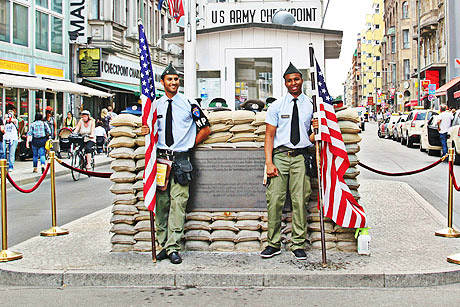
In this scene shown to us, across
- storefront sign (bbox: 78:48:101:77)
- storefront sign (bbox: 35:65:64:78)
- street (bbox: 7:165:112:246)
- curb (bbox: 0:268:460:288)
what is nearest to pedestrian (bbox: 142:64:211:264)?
curb (bbox: 0:268:460:288)

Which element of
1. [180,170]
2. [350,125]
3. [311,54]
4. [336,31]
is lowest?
Result: [180,170]

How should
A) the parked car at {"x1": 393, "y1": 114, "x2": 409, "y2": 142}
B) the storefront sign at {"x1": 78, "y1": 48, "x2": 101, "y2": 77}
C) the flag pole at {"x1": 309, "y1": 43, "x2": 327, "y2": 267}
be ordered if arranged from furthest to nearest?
the parked car at {"x1": 393, "y1": 114, "x2": 409, "y2": 142}, the storefront sign at {"x1": 78, "y1": 48, "x2": 101, "y2": 77}, the flag pole at {"x1": 309, "y1": 43, "x2": 327, "y2": 267}

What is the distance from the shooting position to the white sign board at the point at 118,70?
103 feet

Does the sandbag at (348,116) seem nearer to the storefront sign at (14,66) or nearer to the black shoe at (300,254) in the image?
the black shoe at (300,254)

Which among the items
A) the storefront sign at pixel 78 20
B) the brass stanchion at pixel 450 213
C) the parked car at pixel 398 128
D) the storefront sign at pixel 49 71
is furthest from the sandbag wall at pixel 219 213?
the parked car at pixel 398 128

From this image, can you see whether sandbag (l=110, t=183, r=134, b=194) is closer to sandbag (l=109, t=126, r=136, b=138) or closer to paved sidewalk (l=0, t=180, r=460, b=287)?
sandbag (l=109, t=126, r=136, b=138)

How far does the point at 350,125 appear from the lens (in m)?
6.84

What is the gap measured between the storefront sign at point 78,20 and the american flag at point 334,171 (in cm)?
2406

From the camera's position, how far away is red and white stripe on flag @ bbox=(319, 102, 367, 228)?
6488mm

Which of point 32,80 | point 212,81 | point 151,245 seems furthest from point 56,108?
point 151,245

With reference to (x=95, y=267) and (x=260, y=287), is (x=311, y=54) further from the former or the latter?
(x=95, y=267)

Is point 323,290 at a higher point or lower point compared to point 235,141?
lower

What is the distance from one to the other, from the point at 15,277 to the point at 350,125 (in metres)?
4.06

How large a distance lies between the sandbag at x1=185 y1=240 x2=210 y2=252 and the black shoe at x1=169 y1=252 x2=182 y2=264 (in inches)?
17.8
